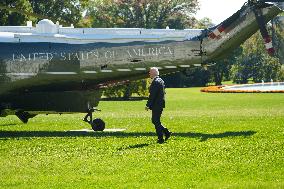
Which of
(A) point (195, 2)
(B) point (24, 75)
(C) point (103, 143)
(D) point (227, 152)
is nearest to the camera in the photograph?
(D) point (227, 152)

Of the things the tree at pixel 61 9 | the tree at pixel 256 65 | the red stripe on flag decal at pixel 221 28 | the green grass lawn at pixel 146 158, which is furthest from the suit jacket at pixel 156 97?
the tree at pixel 256 65

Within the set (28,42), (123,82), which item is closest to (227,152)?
(123,82)

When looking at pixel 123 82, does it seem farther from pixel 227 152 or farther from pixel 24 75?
pixel 227 152

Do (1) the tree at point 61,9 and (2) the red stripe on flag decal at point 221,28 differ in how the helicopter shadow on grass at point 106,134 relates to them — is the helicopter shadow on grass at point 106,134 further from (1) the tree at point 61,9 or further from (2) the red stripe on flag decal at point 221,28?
(1) the tree at point 61,9

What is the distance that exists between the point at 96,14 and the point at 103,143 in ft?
258

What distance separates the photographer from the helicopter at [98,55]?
1795 cm

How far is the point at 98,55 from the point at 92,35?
861 mm

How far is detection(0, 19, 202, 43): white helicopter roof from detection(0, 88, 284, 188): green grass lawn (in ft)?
9.45

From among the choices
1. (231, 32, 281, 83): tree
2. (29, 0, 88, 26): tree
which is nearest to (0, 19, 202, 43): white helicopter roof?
(29, 0, 88, 26): tree

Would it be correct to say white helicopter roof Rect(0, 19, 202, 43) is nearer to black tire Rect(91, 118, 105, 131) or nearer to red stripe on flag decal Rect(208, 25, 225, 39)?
red stripe on flag decal Rect(208, 25, 225, 39)

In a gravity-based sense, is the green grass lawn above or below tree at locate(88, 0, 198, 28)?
below

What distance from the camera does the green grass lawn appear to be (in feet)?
31.2

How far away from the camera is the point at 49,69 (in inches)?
712

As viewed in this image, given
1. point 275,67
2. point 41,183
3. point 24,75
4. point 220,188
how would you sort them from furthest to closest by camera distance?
point 275,67 < point 24,75 < point 41,183 < point 220,188
